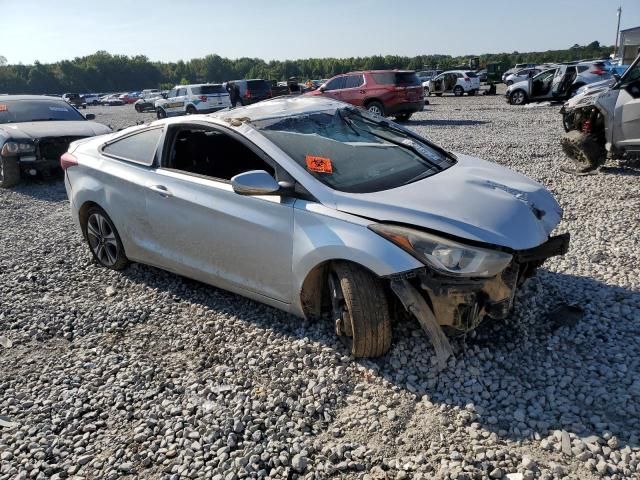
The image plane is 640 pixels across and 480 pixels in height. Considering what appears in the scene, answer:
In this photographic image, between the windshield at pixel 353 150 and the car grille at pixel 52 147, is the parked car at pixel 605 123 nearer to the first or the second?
the windshield at pixel 353 150

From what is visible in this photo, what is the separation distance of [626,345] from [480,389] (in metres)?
1.10

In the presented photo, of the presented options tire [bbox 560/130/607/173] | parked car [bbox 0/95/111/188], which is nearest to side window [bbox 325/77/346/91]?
parked car [bbox 0/95/111/188]

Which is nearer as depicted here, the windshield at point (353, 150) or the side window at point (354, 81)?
the windshield at point (353, 150)

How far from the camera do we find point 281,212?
329 centimetres

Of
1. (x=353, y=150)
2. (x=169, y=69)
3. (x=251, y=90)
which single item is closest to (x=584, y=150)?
(x=353, y=150)

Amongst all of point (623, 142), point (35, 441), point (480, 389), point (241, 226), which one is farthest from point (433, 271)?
point (623, 142)

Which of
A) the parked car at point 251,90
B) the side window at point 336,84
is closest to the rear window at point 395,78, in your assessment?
the side window at point 336,84

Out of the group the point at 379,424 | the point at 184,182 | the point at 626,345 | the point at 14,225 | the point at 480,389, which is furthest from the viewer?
the point at 14,225

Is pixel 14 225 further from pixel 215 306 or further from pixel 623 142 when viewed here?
pixel 623 142

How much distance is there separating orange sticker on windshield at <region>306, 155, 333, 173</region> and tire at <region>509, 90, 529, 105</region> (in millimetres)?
21107

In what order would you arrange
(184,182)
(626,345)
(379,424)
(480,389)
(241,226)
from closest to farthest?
(379,424), (480,389), (626,345), (241,226), (184,182)

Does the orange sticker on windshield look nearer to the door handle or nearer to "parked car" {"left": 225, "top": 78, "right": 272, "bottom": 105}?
the door handle

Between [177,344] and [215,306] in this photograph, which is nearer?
[177,344]

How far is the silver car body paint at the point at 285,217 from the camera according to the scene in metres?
2.94
